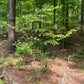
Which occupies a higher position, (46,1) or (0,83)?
(46,1)

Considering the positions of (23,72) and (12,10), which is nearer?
(23,72)

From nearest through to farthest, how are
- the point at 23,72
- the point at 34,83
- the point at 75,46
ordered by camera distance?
1. the point at 34,83
2. the point at 23,72
3. the point at 75,46

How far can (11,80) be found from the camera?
11.4 ft

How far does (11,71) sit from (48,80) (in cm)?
166

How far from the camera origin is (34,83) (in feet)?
10.6

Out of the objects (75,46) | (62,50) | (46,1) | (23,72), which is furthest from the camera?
(46,1)

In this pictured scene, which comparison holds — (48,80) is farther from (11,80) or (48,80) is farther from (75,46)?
(75,46)

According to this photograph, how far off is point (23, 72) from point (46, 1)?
7.33 meters

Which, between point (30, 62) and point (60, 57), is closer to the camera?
point (30, 62)

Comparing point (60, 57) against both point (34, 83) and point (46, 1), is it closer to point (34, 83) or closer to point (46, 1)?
point (34, 83)

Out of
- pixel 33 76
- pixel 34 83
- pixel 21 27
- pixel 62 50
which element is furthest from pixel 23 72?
pixel 62 50

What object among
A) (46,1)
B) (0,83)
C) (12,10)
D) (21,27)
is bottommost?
(0,83)

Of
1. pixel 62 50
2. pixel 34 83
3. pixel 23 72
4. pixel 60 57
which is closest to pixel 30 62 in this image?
pixel 23 72

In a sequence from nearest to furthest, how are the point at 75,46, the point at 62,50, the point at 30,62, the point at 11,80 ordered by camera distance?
the point at 11,80
the point at 30,62
the point at 62,50
the point at 75,46
